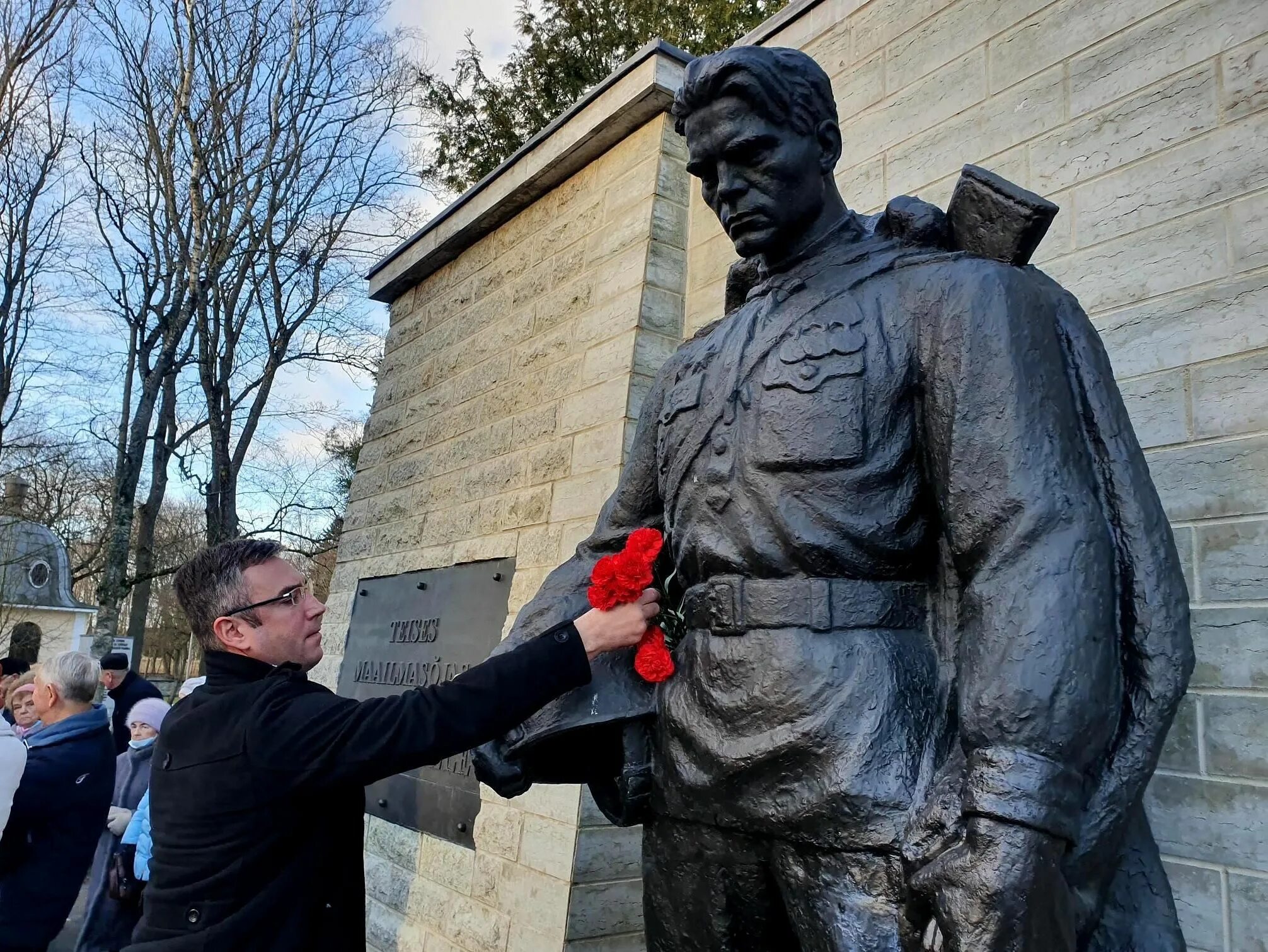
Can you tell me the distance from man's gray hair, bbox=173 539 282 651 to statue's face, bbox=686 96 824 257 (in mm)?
1456

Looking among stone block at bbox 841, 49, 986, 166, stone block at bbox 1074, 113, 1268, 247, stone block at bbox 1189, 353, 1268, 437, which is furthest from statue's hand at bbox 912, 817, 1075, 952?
stone block at bbox 841, 49, 986, 166

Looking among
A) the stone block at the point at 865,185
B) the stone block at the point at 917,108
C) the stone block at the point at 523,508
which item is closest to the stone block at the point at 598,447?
the stone block at the point at 523,508

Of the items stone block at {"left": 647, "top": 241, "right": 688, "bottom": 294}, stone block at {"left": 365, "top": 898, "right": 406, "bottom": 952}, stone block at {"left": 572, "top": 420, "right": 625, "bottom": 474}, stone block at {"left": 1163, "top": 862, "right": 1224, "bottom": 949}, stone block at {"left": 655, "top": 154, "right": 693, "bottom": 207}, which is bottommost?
stone block at {"left": 365, "top": 898, "right": 406, "bottom": 952}

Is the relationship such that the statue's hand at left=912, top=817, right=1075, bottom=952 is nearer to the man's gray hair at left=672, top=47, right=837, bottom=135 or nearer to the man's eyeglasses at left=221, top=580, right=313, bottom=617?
the man's gray hair at left=672, top=47, right=837, bottom=135

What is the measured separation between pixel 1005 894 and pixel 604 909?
2.85 meters

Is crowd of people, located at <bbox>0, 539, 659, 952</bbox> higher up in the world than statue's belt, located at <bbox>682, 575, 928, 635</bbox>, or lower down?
Answer: lower down

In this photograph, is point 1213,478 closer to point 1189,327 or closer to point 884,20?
point 1189,327

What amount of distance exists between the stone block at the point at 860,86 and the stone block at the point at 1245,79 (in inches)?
51.9

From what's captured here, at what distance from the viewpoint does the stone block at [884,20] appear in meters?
3.67

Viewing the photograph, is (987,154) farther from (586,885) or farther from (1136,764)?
(586,885)

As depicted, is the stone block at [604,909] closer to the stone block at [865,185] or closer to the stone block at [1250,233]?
the stone block at [865,185]

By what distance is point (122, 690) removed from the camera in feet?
19.3

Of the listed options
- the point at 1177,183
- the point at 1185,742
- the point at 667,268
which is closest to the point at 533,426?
the point at 667,268

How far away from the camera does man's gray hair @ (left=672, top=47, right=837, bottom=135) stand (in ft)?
5.70
